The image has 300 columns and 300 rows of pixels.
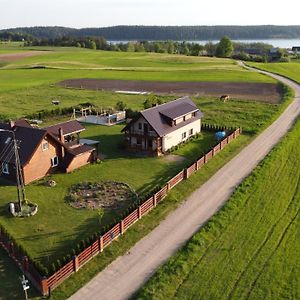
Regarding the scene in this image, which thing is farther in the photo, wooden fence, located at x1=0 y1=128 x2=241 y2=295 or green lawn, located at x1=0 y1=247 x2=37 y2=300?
wooden fence, located at x1=0 y1=128 x2=241 y2=295

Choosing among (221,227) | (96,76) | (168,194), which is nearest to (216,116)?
(168,194)

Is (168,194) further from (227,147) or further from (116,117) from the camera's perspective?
(116,117)

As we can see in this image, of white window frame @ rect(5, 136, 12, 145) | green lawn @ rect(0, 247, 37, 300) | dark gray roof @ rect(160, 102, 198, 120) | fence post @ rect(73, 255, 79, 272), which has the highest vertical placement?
dark gray roof @ rect(160, 102, 198, 120)

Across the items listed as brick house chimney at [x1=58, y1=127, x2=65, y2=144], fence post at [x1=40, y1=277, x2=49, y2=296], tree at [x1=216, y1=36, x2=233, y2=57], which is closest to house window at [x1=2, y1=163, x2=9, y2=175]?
brick house chimney at [x1=58, y1=127, x2=65, y2=144]

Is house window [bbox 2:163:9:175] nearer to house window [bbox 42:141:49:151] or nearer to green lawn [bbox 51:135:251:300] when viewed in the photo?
house window [bbox 42:141:49:151]

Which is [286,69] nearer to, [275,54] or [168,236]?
[275,54]

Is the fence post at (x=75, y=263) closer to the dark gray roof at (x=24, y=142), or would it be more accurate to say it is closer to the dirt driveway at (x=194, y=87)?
the dark gray roof at (x=24, y=142)

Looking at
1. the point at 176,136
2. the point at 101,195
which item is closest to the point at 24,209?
the point at 101,195
